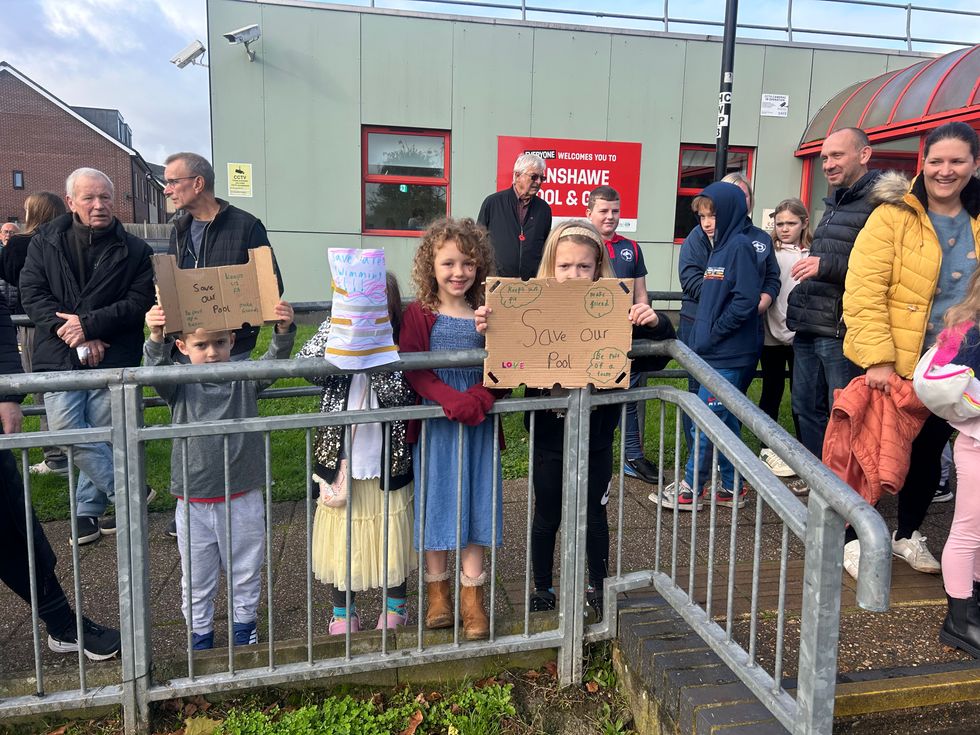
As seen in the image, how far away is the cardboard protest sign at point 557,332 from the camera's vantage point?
8.04 ft

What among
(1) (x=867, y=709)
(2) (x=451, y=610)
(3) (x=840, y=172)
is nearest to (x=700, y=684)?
(1) (x=867, y=709)

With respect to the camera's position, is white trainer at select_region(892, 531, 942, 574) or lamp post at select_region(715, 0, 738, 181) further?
lamp post at select_region(715, 0, 738, 181)

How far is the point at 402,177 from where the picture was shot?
1106cm

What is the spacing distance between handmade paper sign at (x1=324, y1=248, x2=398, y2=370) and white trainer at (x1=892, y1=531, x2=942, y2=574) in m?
2.70

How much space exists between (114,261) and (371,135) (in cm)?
750

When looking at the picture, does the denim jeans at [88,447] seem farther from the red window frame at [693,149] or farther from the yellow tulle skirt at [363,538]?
the red window frame at [693,149]

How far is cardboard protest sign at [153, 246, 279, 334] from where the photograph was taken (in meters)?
2.51

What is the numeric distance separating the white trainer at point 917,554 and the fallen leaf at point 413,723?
2341mm

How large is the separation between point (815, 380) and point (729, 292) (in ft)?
2.25

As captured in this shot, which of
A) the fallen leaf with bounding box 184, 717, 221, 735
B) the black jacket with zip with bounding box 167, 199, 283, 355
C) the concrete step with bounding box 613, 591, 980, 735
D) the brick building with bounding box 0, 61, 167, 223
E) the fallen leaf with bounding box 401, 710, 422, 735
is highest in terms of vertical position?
the brick building with bounding box 0, 61, 167, 223

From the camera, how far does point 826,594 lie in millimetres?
1886

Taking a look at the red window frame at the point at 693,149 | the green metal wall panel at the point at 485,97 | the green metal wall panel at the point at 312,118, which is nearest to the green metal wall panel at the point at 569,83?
the green metal wall panel at the point at 485,97

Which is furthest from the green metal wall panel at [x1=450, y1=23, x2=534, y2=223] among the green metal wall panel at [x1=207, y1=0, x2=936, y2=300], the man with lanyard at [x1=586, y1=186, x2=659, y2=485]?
the man with lanyard at [x1=586, y1=186, x2=659, y2=485]

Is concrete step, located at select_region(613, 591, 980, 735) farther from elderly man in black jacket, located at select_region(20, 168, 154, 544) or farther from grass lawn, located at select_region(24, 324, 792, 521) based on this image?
elderly man in black jacket, located at select_region(20, 168, 154, 544)
